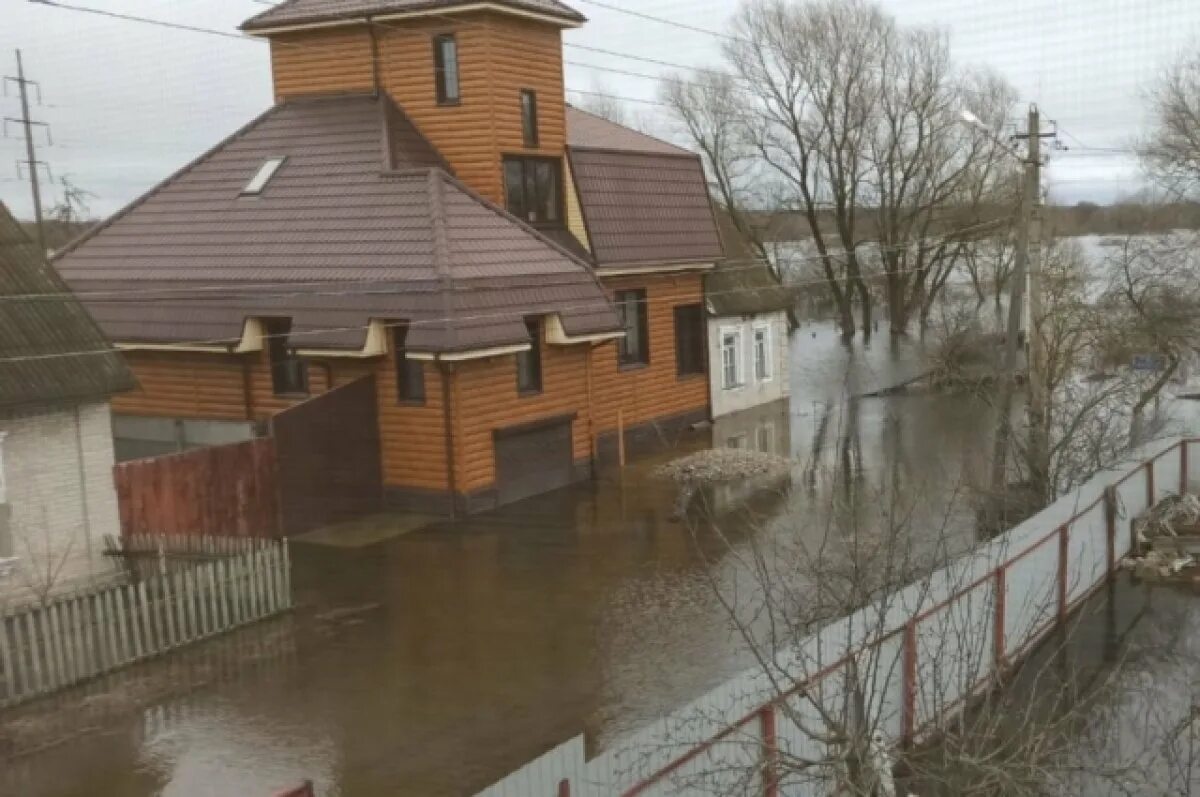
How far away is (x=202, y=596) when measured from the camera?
1329 centimetres

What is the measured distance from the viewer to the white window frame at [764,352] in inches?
1219

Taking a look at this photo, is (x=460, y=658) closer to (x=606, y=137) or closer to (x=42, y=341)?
(x=42, y=341)

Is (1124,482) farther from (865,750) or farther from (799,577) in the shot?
(865,750)

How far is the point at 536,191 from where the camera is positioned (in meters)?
23.9

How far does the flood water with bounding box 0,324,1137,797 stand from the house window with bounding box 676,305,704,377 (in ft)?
22.2

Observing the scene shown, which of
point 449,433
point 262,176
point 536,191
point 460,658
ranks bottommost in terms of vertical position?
point 460,658

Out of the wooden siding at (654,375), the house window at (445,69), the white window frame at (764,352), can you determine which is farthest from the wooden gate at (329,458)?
the white window frame at (764,352)

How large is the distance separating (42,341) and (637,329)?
541 inches

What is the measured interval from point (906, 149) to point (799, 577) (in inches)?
1481

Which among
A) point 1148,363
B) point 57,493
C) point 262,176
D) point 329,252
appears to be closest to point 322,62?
point 262,176

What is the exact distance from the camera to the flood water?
397 inches

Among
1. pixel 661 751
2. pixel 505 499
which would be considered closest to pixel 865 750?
pixel 661 751

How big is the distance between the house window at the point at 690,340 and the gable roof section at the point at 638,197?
1.34 meters

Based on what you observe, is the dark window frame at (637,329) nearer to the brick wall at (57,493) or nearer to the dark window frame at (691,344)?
the dark window frame at (691,344)
